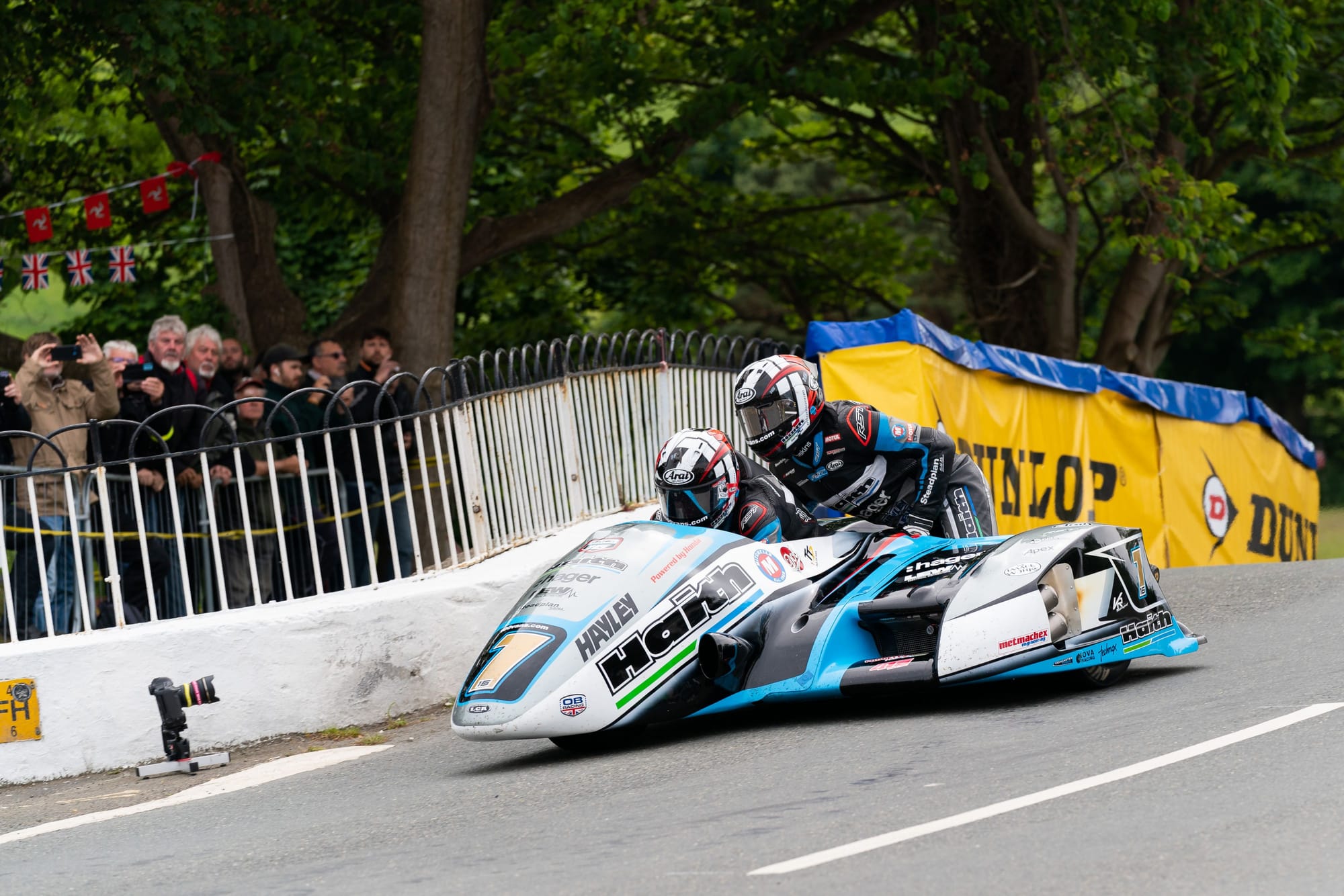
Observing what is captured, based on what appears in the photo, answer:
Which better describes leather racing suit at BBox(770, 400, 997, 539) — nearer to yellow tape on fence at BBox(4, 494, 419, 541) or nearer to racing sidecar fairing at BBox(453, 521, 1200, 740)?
racing sidecar fairing at BBox(453, 521, 1200, 740)

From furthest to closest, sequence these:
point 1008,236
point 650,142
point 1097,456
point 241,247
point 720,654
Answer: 1. point 1008,236
2. point 241,247
3. point 650,142
4. point 1097,456
5. point 720,654

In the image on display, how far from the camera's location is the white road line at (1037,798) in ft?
15.6

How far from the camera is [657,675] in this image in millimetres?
6977

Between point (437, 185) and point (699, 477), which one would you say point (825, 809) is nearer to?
point (699, 477)

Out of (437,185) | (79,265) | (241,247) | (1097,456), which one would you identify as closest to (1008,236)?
(1097,456)

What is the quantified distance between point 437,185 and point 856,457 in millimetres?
6358

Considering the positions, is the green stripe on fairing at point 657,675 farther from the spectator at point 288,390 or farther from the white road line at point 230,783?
the spectator at point 288,390

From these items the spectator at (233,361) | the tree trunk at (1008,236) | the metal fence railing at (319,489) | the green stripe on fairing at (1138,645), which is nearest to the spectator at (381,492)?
the metal fence railing at (319,489)

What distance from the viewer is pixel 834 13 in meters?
15.7

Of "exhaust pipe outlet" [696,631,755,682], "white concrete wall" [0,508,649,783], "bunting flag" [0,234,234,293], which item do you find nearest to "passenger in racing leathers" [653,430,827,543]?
"exhaust pipe outlet" [696,631,755,682]

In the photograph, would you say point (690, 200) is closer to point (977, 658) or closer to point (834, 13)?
point (834, 13)

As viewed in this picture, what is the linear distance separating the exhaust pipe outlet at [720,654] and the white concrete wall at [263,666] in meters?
2.01

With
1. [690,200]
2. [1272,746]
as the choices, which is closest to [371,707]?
[1272,746]

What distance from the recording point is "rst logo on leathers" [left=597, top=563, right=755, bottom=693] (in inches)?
271
